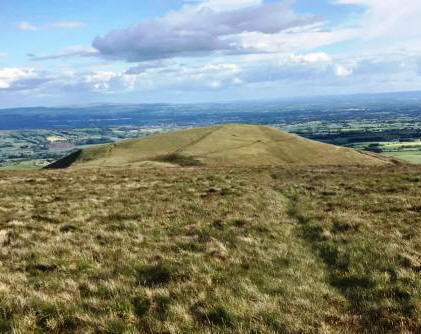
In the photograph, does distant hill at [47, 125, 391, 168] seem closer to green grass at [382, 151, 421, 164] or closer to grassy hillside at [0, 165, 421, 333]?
green grass at [382, 151, 421, 164]

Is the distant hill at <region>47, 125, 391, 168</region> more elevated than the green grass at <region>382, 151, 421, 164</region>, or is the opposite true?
the distant hill at <region>47, 125, 391, 168</region>

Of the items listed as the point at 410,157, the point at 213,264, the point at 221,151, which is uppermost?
the point at 213,264

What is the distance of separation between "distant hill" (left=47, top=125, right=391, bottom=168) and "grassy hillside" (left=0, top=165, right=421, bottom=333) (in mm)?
59592

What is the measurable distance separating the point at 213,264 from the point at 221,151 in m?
81.6

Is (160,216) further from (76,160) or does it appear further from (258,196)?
(76,160)

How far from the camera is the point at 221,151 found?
94.4 metres

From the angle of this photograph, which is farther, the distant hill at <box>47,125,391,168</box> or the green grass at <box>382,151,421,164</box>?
the green grass at <box>382,151,421,164</box>

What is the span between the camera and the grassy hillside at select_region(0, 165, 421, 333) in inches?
362

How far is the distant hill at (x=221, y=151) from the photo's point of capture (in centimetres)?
8750

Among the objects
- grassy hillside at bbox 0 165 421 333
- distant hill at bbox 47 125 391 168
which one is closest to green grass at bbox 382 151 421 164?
distant hill at bbox 47 125 391 168

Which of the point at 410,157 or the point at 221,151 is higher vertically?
the point at 221,151

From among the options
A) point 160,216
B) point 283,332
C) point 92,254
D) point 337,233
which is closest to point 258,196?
point 160,216

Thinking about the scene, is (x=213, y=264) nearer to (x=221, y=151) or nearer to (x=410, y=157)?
(x=221, y=151)

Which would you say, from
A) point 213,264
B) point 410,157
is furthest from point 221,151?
point 213,264
